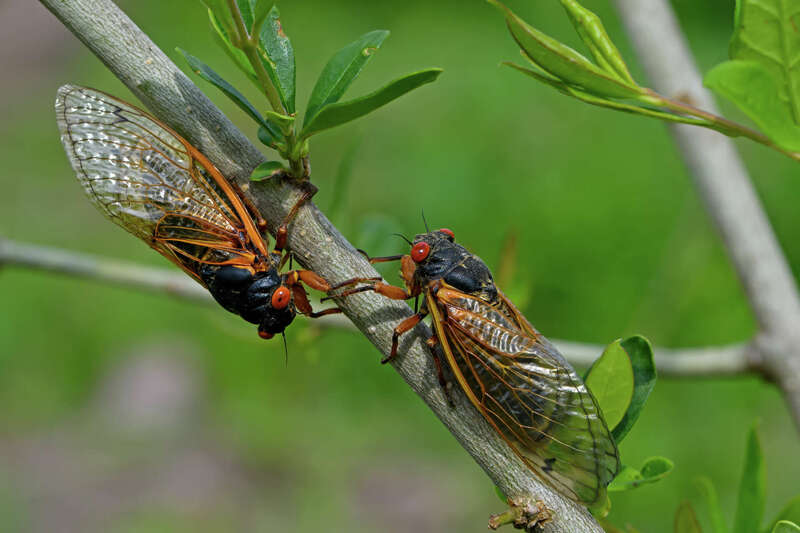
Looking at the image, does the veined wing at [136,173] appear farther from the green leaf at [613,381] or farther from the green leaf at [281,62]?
the green leaf at [613,381]

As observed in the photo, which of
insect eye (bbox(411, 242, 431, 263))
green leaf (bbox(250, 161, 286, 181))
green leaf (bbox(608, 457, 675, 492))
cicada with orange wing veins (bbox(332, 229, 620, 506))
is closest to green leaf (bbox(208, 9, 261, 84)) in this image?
green leaf (bbox(250, 161, 286, 181))

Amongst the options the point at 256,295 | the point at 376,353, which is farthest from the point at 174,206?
the point at 376,353

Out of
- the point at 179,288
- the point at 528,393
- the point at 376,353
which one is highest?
the point at 528,393

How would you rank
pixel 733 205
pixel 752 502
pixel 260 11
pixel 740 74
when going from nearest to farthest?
pixel 740 74 < pixel 260 11 < pixel 752 502 < pixel 733 205

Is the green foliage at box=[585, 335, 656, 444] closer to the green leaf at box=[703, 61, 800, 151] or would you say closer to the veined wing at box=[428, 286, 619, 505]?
the veined wing at box=[428, 286, 619, 505]

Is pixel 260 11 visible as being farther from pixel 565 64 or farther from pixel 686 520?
pixel 686 520

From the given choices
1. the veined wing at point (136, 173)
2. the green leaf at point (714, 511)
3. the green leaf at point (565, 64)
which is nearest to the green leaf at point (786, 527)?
the green leaf at point (714, 511)
